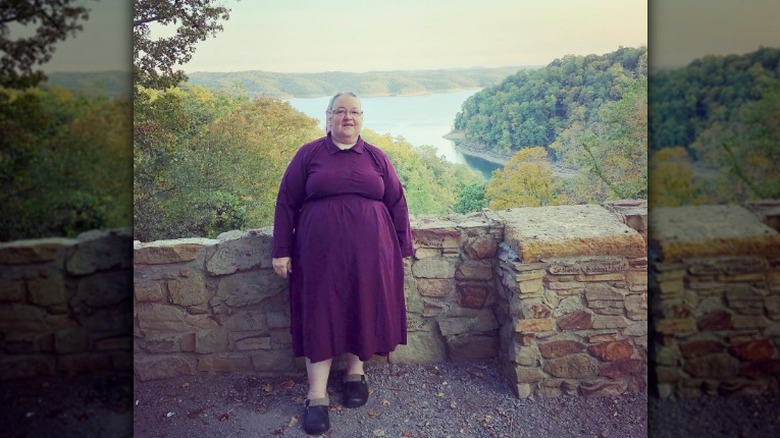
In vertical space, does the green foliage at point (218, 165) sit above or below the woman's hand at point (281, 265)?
above

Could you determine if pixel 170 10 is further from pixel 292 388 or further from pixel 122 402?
pixel 122 402

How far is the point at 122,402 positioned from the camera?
4.59 feet

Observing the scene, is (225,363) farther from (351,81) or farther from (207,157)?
(351,81)

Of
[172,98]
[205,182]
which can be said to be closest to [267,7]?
[172,98]

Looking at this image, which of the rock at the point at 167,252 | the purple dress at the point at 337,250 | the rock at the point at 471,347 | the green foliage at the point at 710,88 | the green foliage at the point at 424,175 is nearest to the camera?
the green foliage at the point at 710,88

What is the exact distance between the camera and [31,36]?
1.28 meters

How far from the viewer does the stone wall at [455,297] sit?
2.77 meters

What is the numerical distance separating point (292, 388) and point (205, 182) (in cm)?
147

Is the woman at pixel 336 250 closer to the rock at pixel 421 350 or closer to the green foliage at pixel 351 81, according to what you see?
the rock at pixel 421 350

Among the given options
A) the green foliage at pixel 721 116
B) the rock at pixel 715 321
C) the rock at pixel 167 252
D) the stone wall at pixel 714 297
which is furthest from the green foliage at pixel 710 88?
the rock at pixel 167 252

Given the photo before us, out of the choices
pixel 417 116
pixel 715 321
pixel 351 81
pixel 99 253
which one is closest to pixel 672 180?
pixel 715 321

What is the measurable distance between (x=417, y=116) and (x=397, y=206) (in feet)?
3.66

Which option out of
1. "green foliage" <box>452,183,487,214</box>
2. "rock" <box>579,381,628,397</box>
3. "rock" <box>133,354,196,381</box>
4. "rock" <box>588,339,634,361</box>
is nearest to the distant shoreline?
"green foliage" <box>452,183,487,214</box>

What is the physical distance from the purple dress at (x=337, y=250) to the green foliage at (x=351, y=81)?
1.07 metres
